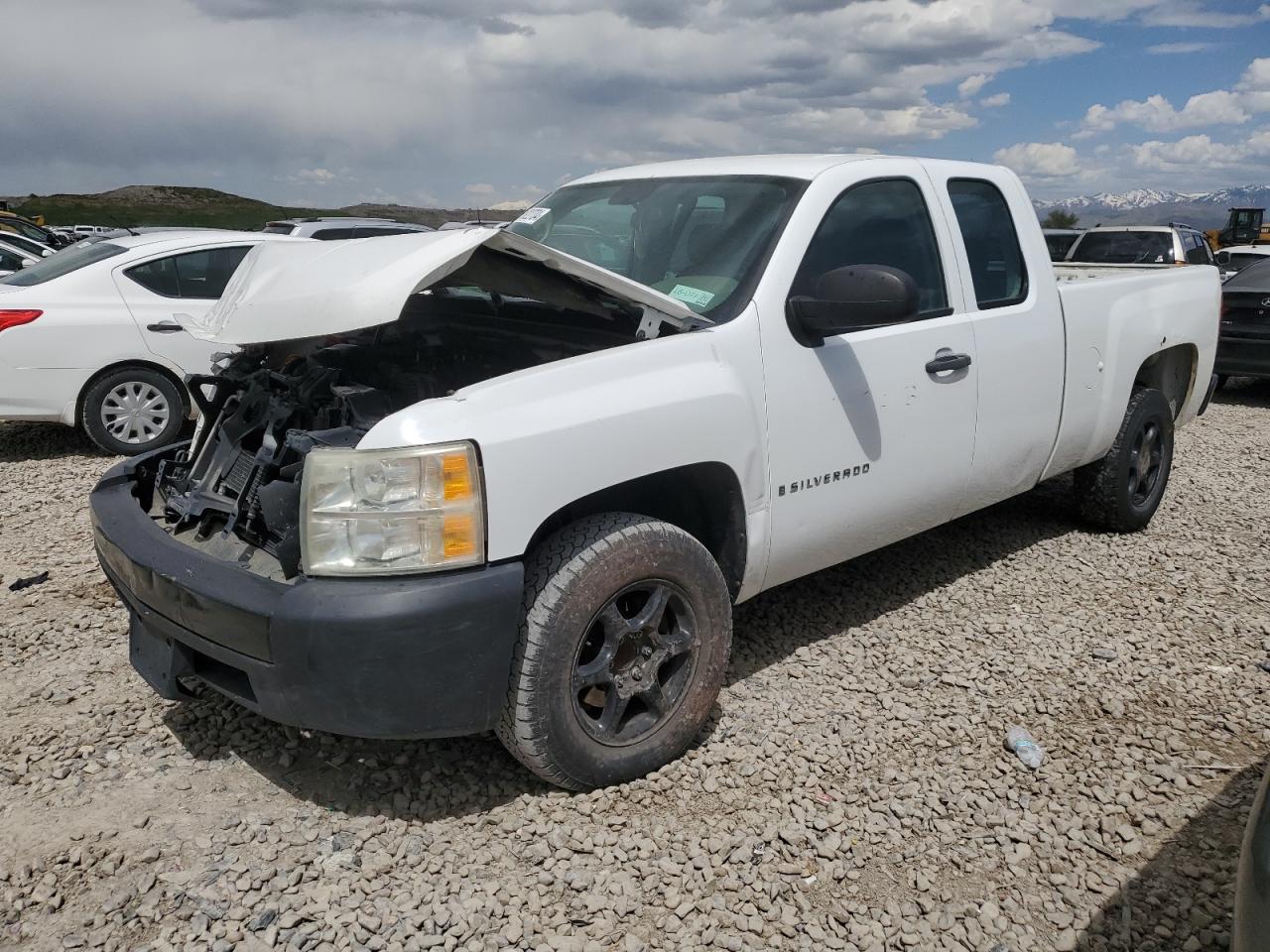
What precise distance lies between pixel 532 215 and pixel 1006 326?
210 centimetres

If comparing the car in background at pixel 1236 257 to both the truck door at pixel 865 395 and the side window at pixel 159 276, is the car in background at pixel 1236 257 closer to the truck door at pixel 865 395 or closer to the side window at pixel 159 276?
the truck door at pixel 865 395

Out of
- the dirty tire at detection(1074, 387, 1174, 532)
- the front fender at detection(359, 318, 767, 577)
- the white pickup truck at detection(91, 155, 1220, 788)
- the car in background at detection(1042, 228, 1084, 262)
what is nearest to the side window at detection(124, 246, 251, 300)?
the white pickup truck at detection(91, 155, 1220, 788)

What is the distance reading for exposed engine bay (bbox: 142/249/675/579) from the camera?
9.51 ft

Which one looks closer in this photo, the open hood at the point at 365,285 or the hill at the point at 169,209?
the open hood at the point at 365,285

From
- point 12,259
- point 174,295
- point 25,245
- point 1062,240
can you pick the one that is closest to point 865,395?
point 174,295

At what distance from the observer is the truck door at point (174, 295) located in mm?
7020

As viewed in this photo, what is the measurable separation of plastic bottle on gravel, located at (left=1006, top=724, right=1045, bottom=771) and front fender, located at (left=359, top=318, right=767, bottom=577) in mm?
1062

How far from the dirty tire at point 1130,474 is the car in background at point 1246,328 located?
5.51 m

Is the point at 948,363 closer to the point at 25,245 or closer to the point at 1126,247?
the point at 1126,247

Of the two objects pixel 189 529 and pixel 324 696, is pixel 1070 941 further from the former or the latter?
pixel 189 529

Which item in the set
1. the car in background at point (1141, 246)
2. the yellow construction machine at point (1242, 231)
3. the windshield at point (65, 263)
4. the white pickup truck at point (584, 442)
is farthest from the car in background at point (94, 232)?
the yellow construction machine at point (1242, 231)

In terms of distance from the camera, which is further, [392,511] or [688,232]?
[688,232]

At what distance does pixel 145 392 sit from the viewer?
23.1 feet

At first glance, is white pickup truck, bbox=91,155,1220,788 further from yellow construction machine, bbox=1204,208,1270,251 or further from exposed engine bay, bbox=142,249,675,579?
yellow construction machine, bbox=1204,208,1270,251
